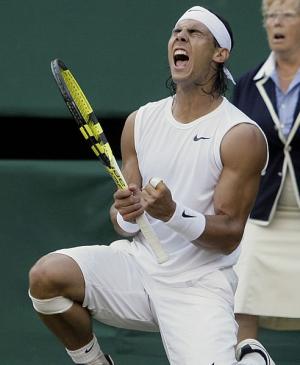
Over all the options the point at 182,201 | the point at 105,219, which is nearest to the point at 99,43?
the point at 105,219

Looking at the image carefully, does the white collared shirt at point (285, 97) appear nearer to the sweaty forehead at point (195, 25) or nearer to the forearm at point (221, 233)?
the sweaty forehead at point (195, 25)

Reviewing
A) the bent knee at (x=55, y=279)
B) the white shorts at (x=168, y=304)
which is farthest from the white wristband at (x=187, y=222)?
the bent knee at (x=55, y=279)

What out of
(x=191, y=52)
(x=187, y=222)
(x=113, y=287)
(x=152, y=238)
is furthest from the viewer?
(x=191, y=52)

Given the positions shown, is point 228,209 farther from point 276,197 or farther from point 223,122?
point 276,197

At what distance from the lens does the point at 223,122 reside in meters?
4.71

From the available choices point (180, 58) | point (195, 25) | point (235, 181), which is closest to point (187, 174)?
point (235, 181)

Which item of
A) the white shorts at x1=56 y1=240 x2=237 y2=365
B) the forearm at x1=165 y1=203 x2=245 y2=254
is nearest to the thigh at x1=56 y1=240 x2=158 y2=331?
the white shorts at x1=56 y1=240 x2=237 y2=365

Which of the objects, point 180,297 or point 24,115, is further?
point 24,115

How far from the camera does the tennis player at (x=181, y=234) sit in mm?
4523

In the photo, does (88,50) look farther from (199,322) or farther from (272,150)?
(199,322)

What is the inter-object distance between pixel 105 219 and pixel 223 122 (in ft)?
5.10

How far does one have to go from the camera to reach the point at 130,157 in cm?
495

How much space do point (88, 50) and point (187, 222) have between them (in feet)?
6.48

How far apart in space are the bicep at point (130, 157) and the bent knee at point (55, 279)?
48 cm
